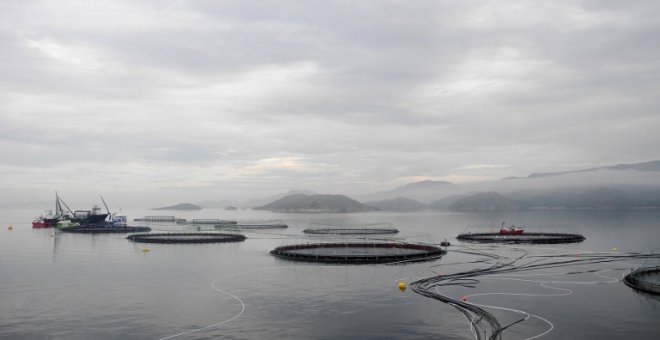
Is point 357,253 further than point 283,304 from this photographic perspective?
Yes

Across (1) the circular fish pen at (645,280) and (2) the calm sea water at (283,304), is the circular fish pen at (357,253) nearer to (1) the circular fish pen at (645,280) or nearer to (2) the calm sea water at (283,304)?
(2) the calm sea water at (283,304)

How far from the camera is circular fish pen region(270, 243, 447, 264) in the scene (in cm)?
8862

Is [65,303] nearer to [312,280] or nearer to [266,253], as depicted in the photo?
[312,280]

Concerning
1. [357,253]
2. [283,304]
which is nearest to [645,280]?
[283,304]

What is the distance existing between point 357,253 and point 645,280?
54291 millimetres

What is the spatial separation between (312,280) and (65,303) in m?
30.2

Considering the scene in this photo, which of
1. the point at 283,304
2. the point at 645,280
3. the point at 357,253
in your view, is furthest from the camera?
the point at 357,253

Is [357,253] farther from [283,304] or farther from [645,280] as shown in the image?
[645,280]

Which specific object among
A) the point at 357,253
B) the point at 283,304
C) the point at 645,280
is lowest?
the point at 283,304

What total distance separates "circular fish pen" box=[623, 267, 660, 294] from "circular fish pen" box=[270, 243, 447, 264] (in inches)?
1365

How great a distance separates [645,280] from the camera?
63.7 metres

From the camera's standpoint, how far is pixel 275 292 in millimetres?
60094

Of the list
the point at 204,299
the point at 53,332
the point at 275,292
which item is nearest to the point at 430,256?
the point at 275,292

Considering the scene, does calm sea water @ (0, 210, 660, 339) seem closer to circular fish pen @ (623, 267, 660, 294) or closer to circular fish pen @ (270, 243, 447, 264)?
circular fish pen @ (623, 267, 660, 294)
